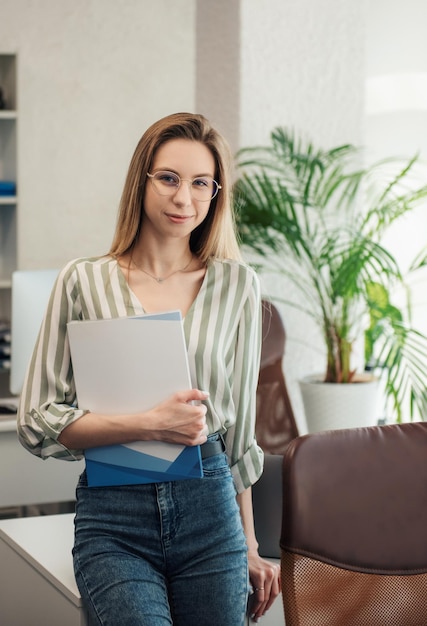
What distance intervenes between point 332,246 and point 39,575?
2.56 m

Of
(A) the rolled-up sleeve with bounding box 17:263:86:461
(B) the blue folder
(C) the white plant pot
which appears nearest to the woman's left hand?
(B) the blue folder

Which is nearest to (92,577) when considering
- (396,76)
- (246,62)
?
(246,62)

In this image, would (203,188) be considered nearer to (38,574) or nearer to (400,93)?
(38,574)

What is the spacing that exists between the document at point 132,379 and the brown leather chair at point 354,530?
11.4 inches

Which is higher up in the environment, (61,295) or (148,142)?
(148,142)

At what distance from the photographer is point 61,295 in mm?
1710

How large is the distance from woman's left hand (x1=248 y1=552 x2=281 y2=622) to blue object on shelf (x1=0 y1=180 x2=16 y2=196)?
128 inches

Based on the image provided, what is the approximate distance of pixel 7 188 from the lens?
473 cm

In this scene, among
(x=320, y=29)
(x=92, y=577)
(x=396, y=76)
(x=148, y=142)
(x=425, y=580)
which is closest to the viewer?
(x=92, y=577)

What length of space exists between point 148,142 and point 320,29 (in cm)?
338

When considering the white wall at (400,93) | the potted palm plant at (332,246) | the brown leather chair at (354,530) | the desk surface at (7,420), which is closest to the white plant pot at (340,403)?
the potted palm plant at (332,246)

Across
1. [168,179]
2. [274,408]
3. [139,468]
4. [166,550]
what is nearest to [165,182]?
[168,179]

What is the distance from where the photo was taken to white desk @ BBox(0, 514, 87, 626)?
191 centimetres

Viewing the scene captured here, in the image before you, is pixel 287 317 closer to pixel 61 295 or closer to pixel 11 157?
pixel 11 157
